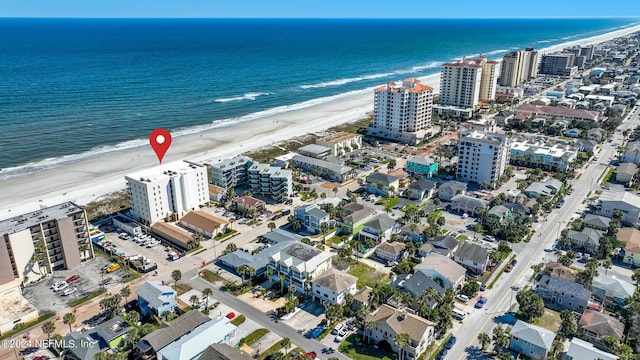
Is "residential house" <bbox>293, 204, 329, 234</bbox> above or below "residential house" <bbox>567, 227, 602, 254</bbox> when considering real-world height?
above

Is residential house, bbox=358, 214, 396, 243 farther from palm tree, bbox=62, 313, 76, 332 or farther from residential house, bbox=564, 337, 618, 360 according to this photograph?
palm tree, bbox=62, 313, 76, 332

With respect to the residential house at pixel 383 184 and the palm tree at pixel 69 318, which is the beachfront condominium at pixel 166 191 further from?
the residential house at pixel 383 184

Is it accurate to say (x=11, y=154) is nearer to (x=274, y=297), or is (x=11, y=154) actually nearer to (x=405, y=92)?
(x=274, y=297)

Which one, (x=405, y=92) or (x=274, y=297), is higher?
(x=405, y=92)

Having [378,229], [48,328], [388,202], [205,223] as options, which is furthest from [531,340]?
[48,328]

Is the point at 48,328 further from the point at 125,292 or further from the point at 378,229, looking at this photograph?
the point at 378,229

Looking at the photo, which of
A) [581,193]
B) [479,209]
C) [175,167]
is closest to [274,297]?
[175,167]

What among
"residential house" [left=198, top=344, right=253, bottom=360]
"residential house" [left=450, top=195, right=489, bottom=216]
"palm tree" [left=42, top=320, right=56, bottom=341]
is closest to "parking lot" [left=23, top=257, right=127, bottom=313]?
"palm tree" [left=42, top=320, right=56, bottom=341]
